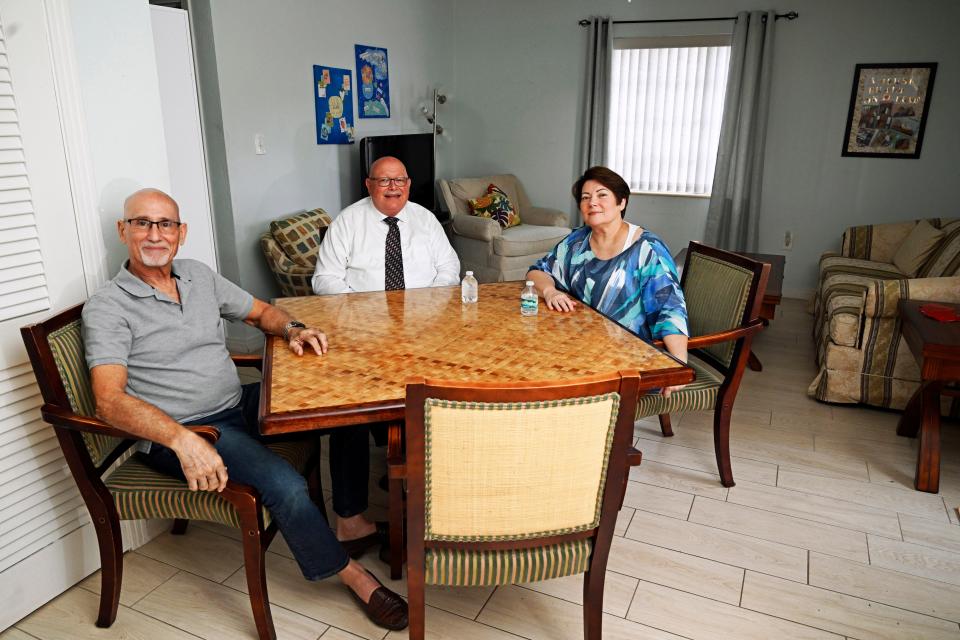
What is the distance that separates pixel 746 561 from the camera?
6.96ft

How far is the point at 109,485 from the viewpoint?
1.75 metres

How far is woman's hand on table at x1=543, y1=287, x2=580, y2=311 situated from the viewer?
2322 mm

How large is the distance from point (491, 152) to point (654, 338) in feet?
14.6

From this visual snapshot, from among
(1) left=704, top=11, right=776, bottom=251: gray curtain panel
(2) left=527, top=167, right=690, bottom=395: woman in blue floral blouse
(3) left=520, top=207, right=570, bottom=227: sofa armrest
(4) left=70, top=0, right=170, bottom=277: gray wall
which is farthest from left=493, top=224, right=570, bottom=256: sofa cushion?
(4) left=70, top=0, right=170, bottom=277: gray wall

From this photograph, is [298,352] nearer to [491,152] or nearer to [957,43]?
[491,152]

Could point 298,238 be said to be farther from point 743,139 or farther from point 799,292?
point 799,292

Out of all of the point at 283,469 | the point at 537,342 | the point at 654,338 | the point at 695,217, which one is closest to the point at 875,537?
the point at 654,338

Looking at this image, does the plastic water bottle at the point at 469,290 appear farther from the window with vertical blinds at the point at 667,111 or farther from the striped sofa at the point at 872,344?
the window with vertical blinds at the point at 667,111

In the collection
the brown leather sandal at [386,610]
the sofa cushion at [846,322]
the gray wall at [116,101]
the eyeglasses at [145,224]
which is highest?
the gray wall at [116,101]

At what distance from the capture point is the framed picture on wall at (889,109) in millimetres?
4871

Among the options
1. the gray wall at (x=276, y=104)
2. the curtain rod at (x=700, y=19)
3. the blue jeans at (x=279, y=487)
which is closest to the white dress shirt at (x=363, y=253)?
the blue jeans at (x=279, y=487)

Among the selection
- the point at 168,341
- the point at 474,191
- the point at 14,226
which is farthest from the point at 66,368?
the point at 474,191

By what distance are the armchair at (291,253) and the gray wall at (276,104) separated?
0.17m

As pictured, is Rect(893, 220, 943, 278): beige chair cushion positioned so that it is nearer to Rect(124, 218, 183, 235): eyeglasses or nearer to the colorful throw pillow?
the colorful throw pillow
